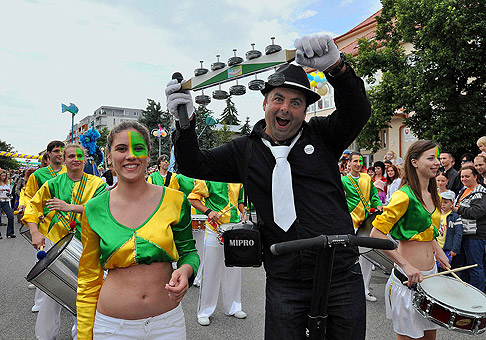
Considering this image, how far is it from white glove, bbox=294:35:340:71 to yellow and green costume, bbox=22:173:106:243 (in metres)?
3.57

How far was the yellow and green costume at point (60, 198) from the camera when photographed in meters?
4.53

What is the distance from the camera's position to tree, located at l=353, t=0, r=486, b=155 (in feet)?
57.8

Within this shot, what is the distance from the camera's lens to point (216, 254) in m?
5.58

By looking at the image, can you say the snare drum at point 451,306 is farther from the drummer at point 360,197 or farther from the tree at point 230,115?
the tree at point 230,115

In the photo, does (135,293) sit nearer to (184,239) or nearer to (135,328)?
(135,328)

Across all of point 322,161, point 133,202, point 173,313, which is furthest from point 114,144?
point 322,161

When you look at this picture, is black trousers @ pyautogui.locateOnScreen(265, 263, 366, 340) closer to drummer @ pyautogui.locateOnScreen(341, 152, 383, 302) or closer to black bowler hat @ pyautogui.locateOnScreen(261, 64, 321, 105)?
black bowler hat @ pyautogui.locateOnScreen(261, 64, 321, 105)

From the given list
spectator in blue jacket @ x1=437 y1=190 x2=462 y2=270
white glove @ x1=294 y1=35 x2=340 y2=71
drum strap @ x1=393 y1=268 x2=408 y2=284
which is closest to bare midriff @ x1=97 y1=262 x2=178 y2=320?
white glove @ x1=294 y1=35 x2=340 y2=71

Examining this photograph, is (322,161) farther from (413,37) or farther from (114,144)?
(413,37)

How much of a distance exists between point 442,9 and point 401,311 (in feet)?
60.2

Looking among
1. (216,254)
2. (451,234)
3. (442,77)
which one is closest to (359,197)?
(451,234)

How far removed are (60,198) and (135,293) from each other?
8.87 feet

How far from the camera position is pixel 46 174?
216 inches

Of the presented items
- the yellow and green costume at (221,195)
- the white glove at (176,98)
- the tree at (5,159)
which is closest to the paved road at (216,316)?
the yellow and green costume at (221,195)
